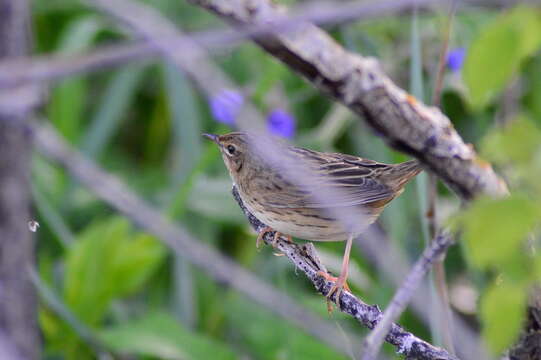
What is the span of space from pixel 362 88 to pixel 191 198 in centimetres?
289

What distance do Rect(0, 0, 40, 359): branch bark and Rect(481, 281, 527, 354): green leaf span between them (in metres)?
0.65

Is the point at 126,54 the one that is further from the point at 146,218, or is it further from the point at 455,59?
the point at 455,59

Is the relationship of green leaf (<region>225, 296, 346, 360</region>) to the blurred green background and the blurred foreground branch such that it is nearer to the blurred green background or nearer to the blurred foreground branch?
the blurred green background

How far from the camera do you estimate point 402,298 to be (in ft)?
4.92

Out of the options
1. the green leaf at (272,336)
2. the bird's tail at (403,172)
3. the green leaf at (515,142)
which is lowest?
the green leaf at (515,142)

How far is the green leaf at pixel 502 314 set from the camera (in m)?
1.20

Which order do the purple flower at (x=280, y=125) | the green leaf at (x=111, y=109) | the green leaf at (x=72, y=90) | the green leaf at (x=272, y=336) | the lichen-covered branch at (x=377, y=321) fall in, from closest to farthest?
the lichen-covered branch at (x=377, y=321) → the green leaf at (x=272, y=336) → the purple flower at (x=280, y=125) → the green leaf at (x=111, y=109) → the green leaf at (x=72, y=90)

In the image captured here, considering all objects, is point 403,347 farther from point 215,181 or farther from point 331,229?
point 215,181

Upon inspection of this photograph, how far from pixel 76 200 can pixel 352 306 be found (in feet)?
10.3

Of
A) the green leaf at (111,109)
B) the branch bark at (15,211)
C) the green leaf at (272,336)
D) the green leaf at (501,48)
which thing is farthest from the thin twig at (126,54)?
the green leaf at (111,109)

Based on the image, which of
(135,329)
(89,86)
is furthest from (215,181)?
(89,86)

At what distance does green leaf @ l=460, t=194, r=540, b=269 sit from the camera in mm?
1161

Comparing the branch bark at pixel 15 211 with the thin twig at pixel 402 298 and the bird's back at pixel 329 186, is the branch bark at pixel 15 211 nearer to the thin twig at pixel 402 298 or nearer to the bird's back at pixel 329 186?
the thin twig at pixel 402 298

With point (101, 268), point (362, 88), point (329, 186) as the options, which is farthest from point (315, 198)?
point (101, 268)
